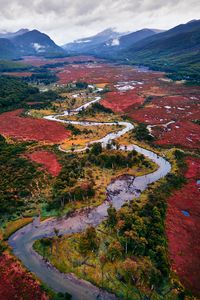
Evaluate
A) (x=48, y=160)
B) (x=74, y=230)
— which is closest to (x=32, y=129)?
(x=48, y=160)

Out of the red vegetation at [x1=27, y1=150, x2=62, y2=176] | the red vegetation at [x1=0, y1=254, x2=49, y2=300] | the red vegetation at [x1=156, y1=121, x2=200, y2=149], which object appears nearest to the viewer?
the red vegetation at [x1=0, y1=254, x2=49, y2=300]

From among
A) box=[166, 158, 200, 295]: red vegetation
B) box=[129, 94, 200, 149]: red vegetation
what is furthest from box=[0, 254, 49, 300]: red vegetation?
box=[129, 94, 200, 149]: red vegetation

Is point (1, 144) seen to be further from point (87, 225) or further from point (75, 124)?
point (87, 225)

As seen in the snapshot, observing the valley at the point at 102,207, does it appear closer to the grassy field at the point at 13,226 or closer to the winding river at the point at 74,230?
the winding river at the point at 74,230

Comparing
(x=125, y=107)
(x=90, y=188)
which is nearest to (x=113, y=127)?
(x=125, y=107)

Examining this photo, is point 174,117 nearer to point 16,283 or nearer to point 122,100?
point 122,100

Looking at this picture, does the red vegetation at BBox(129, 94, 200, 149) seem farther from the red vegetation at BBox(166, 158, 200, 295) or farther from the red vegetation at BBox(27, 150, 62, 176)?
the red vegetation at BBox(27, 150, 62, 176)

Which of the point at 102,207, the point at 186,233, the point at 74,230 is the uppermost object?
the point at 102,207
